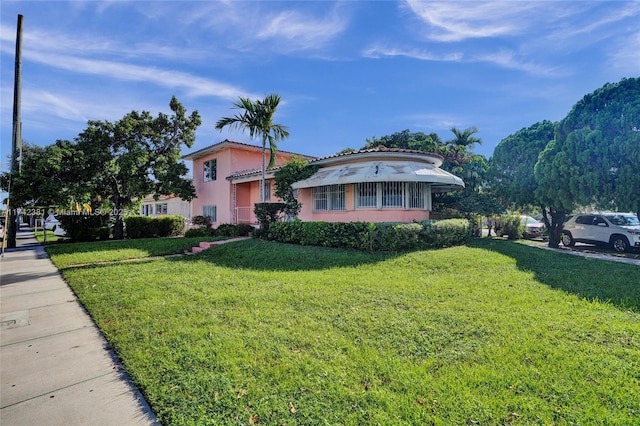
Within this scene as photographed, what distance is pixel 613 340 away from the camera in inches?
189

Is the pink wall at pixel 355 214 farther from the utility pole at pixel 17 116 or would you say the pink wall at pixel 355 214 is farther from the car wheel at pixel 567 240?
the utility pole at pixel 17 116

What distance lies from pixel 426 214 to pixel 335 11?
34.4 feet

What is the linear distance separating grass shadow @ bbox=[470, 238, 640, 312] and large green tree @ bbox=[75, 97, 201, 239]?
858 inches

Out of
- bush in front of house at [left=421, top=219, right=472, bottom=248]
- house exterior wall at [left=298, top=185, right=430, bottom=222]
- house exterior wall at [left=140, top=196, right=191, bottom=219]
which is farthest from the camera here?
house exterior wall at [left=140, top=196, right=191, bottom=219]

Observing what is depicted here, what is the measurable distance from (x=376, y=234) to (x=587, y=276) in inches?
249

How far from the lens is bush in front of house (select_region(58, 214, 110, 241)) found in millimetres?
21094

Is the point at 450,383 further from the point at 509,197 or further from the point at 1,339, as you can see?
the point at 509,197

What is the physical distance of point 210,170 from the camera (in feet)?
83.4

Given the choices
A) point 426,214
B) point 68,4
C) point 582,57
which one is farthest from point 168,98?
point 582,57

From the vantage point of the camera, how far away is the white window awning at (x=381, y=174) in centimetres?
1392

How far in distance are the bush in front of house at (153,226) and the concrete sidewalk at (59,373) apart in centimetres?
1632

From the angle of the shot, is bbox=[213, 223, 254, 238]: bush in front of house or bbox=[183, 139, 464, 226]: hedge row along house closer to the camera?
bbox=[183, 139, 464, 226]: hedge row along house

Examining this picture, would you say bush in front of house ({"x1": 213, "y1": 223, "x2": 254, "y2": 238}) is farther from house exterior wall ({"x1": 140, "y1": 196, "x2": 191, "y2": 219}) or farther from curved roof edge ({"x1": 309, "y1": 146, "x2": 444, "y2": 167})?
house exterior wall ({"x1": 140, "y1": 196, "x2": 191, "y2": 219})

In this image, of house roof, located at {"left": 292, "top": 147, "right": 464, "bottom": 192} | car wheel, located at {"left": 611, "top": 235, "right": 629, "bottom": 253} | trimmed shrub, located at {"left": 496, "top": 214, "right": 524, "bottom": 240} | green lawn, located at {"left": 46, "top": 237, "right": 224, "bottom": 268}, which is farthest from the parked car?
green lawn, located at {"left": 46, "top": 237, "right": 224, "bottom": 268}
